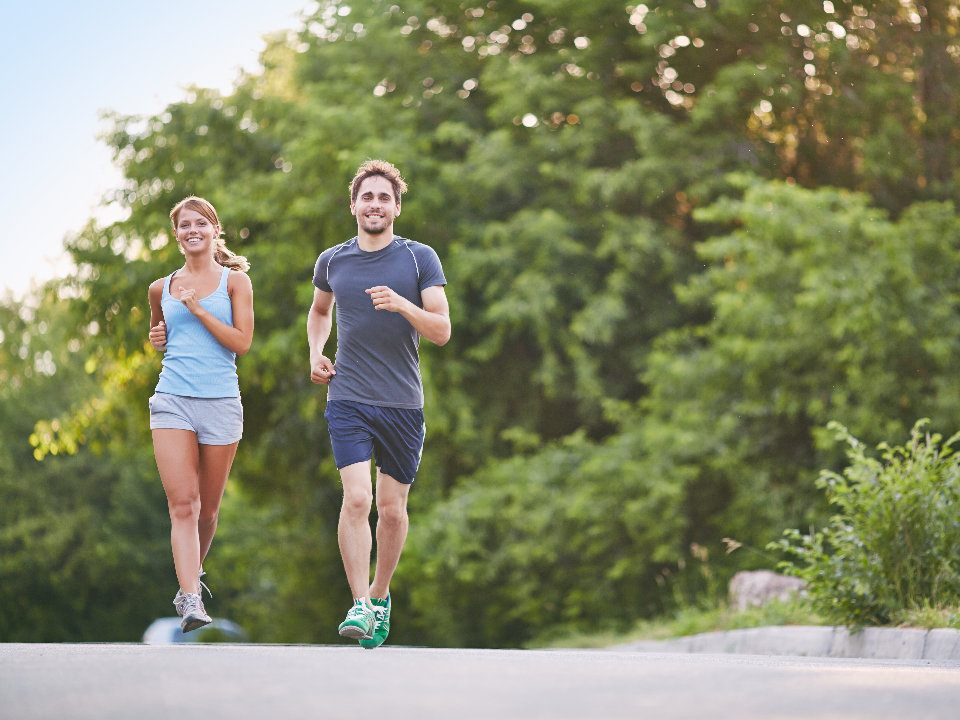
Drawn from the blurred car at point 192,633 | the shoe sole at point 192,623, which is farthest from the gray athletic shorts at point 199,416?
the blurred car at point 192,633

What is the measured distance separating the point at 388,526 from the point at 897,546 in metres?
3.08

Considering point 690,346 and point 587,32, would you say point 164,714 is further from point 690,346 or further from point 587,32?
point 587,32

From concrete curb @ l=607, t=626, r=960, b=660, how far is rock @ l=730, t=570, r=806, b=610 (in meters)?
2.34

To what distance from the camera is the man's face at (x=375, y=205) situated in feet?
18.9

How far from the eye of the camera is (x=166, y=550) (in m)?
37.0

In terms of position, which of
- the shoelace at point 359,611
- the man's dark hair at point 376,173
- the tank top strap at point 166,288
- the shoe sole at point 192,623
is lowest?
the shoe sole at point 192,623

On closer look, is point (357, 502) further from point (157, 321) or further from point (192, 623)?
point (157, 321)

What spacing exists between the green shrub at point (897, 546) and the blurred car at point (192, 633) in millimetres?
21864

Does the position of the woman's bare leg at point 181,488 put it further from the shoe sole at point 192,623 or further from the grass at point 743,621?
the grass at point 743,621

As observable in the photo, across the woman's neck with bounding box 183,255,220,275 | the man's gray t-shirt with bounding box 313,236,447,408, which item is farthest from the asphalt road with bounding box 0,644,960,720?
the woman's neck with bounding box 183,255,220,275

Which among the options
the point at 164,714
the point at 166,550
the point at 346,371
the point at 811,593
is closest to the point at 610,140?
the point at 811,593

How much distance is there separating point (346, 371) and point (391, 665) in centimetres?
186

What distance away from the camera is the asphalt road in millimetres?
3012

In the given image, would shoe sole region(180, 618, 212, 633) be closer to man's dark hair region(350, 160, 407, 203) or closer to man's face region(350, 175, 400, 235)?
man's face region(350, 175, 400, 235)
